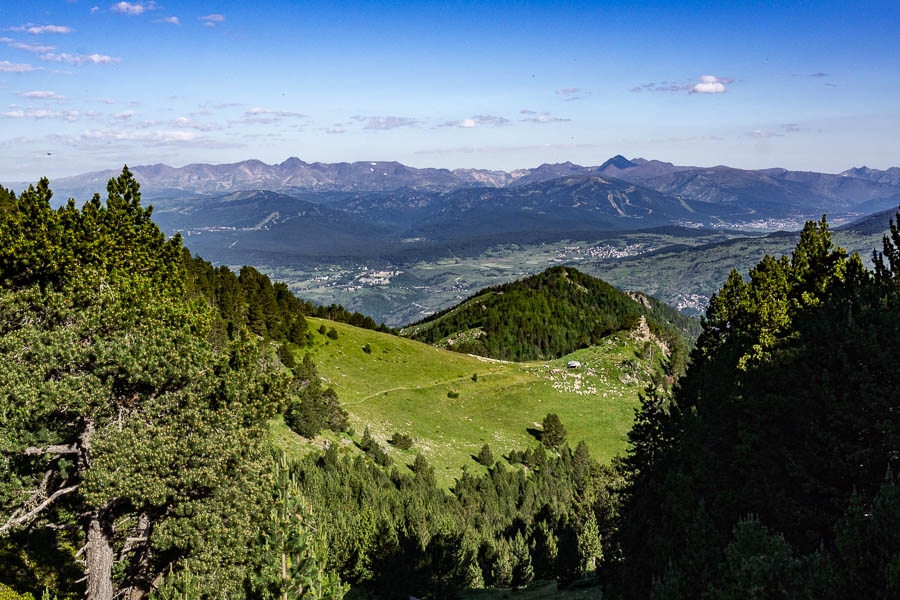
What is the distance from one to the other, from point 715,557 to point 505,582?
122 ft

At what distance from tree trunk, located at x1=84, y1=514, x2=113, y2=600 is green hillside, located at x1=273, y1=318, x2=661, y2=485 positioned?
33.0 metres

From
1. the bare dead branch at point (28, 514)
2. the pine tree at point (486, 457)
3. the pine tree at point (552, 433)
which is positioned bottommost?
the pine tree at point (552, 433)

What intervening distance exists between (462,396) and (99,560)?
74.9m

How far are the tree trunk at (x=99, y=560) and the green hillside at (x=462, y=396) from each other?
33001mm

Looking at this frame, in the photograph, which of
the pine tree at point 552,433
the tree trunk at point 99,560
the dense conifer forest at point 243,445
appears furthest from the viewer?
the pine tree at point 552,433

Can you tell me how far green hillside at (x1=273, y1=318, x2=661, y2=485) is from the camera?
234 feet

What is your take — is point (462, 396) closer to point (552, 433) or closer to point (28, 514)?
point (552, 433)

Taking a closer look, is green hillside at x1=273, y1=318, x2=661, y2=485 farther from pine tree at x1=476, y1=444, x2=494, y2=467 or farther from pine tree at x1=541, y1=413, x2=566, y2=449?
pine tree at x1=541, y1=413, x2=566, y2=449

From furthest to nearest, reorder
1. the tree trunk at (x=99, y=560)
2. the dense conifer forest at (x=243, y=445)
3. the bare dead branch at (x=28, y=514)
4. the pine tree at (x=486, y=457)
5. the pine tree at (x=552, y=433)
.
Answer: the pine tree at (x=552, y=433) → the pine tree at (x=486, y=457) → the tree trunk at (x=99, y=560) → the bare dead branch at (x=28, y=514) → the dense conifer forest at (x=243, y=445)

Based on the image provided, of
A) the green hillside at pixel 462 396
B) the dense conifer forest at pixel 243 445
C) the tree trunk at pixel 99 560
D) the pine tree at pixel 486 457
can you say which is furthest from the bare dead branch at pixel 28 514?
the pine tree at pixel 486 457

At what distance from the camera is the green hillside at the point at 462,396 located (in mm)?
71312

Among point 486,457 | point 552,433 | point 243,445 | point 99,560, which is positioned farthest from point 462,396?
point 99,560

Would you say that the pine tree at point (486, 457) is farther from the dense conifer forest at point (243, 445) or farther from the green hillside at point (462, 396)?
the dense conifer forest at point (243, 445)

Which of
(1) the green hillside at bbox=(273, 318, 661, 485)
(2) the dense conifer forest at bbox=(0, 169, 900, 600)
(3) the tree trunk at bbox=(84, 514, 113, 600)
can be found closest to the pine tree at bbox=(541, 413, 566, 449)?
(1) the green hillside at bbox=(273, 318, 661, 485)
